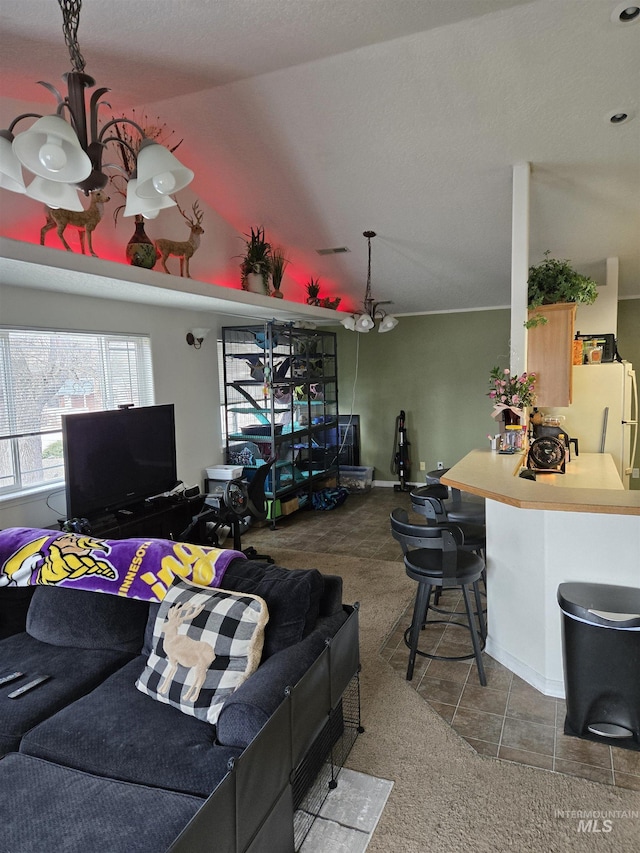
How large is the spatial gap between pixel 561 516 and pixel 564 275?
206 centimetres

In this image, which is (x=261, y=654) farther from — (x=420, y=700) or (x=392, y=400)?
(x=392, y=400)

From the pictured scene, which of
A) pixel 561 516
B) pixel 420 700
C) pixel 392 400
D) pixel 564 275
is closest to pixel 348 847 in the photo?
pixel 420 700

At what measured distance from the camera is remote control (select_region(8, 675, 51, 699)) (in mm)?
2037

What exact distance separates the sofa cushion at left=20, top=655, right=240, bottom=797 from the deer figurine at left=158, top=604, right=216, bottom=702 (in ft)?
0.29

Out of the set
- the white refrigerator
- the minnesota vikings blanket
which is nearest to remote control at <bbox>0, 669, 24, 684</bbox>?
the minnesota vikings blanket

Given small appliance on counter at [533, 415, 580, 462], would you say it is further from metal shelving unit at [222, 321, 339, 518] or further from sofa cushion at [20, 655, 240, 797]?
sofa cushion at [20, 655, 240, 797]

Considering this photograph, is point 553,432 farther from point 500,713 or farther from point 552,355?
point 500,713

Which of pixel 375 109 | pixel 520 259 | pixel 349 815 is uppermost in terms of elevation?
pixel 375 109

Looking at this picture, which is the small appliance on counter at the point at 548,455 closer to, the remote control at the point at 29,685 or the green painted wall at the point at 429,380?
the green painted wall at the point at 429,380

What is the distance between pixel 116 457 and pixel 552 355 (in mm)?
3291

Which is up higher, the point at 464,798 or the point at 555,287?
the point at 555,287

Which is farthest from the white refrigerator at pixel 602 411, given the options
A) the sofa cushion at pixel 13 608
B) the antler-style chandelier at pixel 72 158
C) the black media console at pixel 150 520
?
the sofa cushion at pixel 13 608

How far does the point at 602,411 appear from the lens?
A: 186 inches

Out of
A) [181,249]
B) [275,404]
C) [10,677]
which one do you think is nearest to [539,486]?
[10,677]
